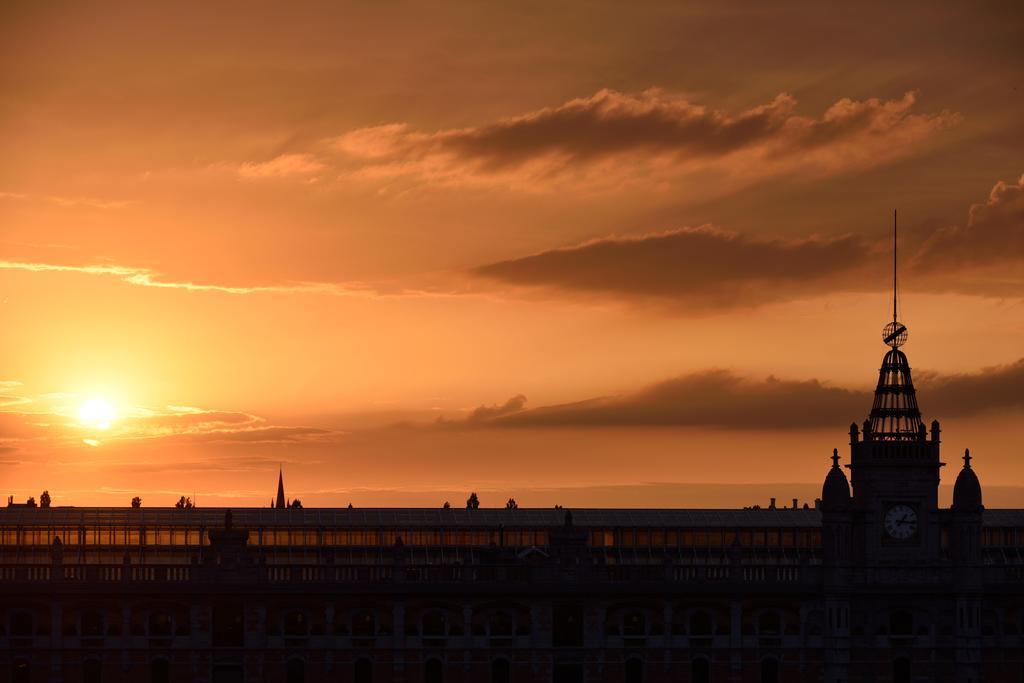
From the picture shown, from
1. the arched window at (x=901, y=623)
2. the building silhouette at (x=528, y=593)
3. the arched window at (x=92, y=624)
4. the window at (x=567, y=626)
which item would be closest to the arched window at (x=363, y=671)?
the building silhouette at (x=528, y=593)

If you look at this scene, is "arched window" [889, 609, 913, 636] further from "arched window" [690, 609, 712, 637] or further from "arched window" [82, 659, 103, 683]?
"arched window" [82, 659, 103, 683]

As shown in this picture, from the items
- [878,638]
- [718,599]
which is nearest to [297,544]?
[718,599]

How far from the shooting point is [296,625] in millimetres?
157875

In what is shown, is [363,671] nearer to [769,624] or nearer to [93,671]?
[93,671]

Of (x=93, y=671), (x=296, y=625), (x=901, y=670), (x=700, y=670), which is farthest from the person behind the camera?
(x=901, y=670)

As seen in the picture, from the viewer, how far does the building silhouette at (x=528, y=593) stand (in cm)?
15650

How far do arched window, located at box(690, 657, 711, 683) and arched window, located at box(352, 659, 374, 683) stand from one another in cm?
2400

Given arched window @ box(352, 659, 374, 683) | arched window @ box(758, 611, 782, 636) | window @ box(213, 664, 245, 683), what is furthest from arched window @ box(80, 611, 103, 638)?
arched window @ box(758, 611, 782, 636)

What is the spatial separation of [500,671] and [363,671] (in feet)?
33.4

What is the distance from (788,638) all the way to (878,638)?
6992mm

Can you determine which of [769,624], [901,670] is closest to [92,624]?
[769,624]

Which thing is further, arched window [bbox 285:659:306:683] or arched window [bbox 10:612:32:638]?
arched window [bbox 285:659:306:683]

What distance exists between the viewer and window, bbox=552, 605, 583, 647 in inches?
6289

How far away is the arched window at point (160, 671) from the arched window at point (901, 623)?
2138 inches
